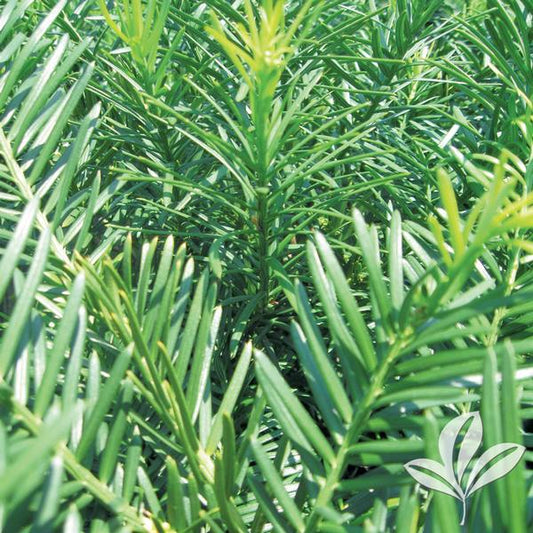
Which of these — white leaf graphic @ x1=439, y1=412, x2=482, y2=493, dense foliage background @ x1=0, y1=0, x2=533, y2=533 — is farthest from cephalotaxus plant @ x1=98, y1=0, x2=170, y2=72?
white leaf graphic @ x1=439, y1=412, x2=482, y2=493

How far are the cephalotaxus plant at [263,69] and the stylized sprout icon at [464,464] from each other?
0.18m

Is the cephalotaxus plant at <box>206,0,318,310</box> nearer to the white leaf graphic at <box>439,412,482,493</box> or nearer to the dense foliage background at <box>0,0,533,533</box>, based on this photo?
the dense foliage background at <box>0,0,533,533</box>

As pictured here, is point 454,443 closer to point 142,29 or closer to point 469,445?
point 469,445

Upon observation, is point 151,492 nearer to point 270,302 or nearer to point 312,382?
point 312,382

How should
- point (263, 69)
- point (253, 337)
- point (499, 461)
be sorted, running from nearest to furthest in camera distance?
point (499, 461), point (263, 69), point (253, 337)

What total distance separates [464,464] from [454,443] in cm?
2

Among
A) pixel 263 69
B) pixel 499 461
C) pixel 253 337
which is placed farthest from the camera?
pixel 253 337

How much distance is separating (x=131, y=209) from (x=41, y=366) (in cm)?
28

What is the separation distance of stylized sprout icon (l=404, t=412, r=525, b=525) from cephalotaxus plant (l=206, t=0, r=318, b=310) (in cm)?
18

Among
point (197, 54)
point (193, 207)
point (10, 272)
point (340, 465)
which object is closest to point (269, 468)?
point (340, 465)

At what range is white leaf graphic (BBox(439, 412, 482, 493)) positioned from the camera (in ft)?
0.85

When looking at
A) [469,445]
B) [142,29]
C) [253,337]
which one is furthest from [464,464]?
[142,29]

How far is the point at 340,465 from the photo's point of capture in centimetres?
26

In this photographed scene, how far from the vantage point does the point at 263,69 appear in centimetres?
33
